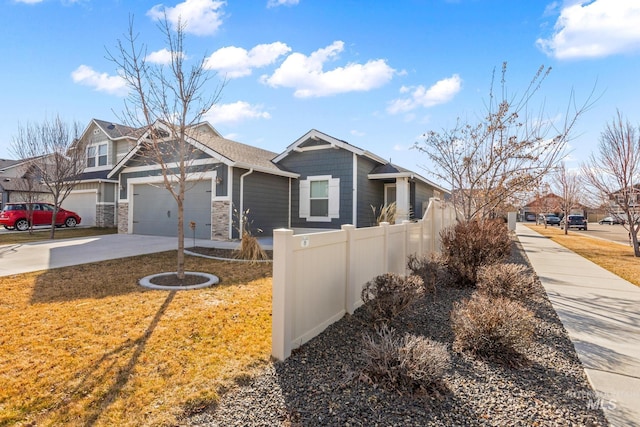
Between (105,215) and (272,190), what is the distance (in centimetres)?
1203

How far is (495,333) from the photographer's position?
3221 millimetres

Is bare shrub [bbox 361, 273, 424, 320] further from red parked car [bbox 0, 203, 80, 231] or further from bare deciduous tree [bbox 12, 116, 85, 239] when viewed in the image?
red parked car [bbox 0, 203, 80, 231]

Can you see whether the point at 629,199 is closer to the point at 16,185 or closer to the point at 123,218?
the point at 123,218

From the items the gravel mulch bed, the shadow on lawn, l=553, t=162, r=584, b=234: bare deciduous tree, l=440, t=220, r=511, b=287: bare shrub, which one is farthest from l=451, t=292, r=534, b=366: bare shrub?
l=553, t=162, r=584, b=234: bare deciduous tree

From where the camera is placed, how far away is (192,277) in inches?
256

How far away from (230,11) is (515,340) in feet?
28.8

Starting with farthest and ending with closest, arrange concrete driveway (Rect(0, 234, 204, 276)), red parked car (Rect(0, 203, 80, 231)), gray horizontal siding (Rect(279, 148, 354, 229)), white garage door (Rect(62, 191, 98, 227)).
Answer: white garage door (Rect(62, 191, 98, 227))
red parked car (Rect(0, 203, 80, 231))
gray horizontal siding (Rect(279, 148, 354, 229))
concrete driveway (Rect(0, 234, 204, 276))

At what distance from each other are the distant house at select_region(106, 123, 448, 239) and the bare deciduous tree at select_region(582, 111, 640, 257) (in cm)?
662

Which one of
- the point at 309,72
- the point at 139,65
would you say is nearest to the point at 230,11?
the point at 139,65

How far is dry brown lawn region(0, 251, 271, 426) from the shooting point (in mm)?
2377

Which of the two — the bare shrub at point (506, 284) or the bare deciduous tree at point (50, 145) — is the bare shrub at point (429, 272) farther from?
the bare deciduous tree at point (50, 145)

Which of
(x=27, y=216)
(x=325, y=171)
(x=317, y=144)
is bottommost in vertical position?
(x=27, y=216)

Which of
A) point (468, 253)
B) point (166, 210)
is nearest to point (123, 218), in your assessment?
point (166, 210)

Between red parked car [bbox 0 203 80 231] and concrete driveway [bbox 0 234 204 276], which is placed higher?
red parked car [bbox 0 203 80 231]
